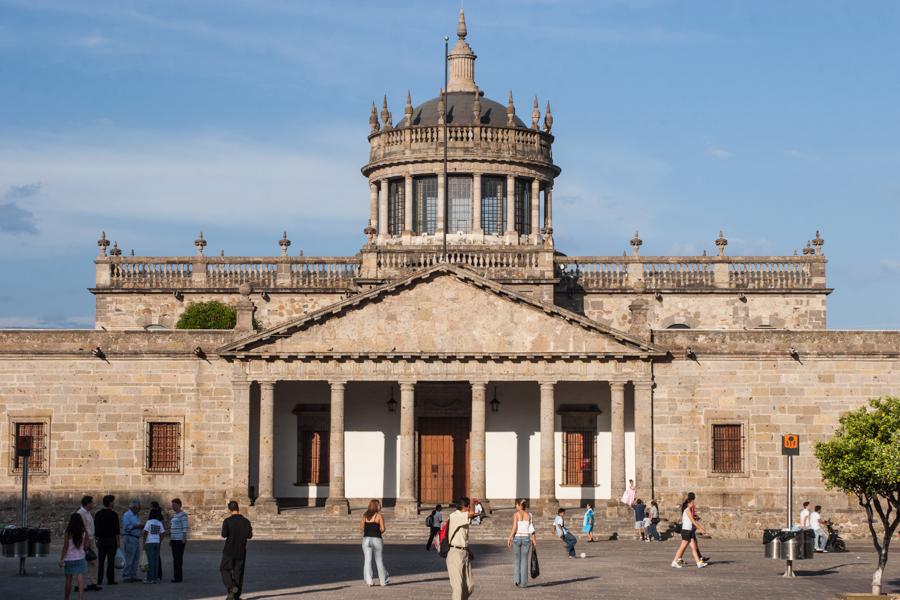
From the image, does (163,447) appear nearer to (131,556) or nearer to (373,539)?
(131,556)

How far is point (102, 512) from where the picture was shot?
1268 inches

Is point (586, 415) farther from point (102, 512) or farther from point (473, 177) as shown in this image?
point (102, 512)

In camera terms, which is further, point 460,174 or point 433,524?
point 460,174

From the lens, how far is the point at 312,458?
175 ft

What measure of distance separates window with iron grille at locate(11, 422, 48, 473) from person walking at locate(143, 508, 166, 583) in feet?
60.0

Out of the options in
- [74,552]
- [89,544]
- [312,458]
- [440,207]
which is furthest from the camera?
[440,207]

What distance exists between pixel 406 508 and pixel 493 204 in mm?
14340

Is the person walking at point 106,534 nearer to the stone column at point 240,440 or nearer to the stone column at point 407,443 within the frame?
the stone column at point 240,440

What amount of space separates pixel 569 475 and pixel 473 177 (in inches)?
466

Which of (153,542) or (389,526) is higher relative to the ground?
(153,542)

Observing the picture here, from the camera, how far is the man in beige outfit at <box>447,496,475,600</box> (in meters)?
27.4

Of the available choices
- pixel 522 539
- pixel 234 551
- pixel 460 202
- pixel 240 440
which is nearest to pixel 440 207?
pixel 460 202

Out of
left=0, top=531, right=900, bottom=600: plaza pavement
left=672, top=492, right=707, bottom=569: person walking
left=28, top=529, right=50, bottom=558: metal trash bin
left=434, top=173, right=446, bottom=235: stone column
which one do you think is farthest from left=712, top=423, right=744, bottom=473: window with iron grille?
left=28, top=529, right=50, bottom=558: metal trash bin

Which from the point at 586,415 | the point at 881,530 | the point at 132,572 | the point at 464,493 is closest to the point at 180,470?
the point at 464,493
